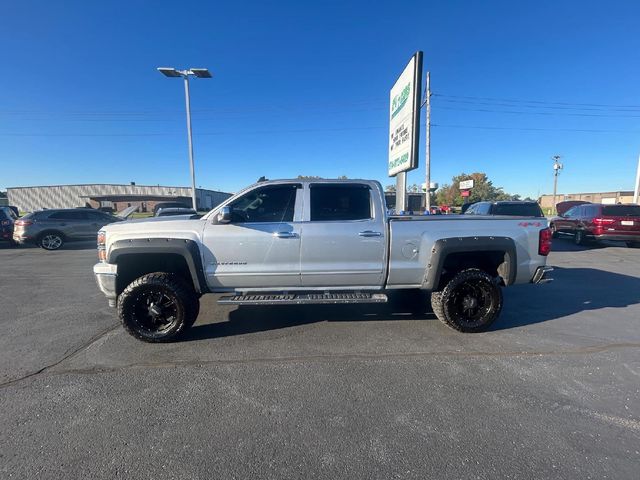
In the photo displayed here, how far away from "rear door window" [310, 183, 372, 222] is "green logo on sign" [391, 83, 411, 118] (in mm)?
5542

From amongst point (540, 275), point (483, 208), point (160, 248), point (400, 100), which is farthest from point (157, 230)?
point (483, 208)

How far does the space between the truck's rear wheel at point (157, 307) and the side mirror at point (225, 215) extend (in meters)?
0.92

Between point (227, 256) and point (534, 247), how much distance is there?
401cm

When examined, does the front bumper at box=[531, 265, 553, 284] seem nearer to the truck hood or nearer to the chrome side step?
the chrome side step

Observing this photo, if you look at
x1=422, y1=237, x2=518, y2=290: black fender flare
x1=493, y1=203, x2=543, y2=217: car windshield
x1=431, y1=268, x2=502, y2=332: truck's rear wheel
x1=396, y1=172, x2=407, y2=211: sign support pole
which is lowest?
x1=431, y1=268, x2=502, y2=332: truck's rear wheel

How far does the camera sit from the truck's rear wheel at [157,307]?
139 inches

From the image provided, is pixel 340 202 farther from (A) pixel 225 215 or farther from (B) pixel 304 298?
(A) pixel 225 215

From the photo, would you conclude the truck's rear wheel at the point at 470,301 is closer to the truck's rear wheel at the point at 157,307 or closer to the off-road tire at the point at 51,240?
the truck's rear wheel at the point at 157,307

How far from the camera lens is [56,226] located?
11.2 m

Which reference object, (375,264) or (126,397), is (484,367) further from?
(126,397)

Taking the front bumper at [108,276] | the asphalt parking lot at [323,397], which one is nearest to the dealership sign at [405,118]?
the asphalt parking lot at [323,397]

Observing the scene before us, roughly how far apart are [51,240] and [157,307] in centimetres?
1116

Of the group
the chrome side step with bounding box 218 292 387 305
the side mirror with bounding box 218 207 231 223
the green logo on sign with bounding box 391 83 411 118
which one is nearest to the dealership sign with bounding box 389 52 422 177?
the green logo on sign with bounding box 391 83 411 118

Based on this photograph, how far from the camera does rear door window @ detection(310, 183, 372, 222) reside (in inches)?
152
